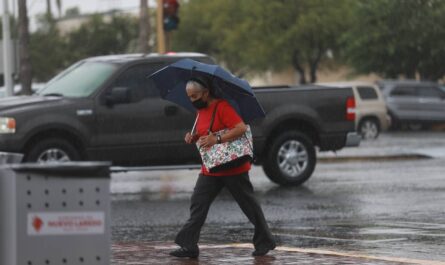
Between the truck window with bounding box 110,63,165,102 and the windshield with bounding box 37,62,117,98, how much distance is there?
0.18 meters

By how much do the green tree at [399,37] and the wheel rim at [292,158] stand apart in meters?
28.0

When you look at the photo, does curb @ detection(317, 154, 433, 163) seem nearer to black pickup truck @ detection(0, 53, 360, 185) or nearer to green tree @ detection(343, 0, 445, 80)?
black pickup truck @ detection(0, 53, 360, 185)

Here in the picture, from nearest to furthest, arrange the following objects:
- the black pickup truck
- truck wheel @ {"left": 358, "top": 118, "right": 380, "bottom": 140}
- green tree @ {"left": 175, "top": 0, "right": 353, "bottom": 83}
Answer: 1. the black pickup truck
2. truck wheel @ {"left": 358, "top": 118, "right": 380, "bottom": 140}
3. green tree @ {"left": 175, "top": 0, "right": 353, "bottom": 83}

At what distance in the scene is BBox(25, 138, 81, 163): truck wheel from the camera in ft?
50.1

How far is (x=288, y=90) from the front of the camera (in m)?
16.9

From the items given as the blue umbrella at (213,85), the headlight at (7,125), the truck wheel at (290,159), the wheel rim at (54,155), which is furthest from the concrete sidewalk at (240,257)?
the truck wheel at (290,159)

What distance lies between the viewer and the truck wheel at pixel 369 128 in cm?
3444

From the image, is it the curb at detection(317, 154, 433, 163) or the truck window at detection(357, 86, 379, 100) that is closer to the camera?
the curb at detection(317, 154, 433, 163)

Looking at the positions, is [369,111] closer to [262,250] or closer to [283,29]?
[283,29]

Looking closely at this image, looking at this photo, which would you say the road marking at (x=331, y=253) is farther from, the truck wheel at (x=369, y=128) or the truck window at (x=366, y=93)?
the truck window at (x=366, y=93)

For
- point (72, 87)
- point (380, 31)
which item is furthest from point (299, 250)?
point (380, 31)

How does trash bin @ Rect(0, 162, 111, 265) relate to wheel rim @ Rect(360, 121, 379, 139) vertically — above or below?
below

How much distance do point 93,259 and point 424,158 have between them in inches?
722

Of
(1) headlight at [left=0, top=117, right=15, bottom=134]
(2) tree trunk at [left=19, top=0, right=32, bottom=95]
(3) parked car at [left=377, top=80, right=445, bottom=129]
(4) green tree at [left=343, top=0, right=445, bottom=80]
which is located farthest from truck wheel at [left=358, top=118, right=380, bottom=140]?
(1) headlight at [left=0, top=117, right=15, bottom=134]
